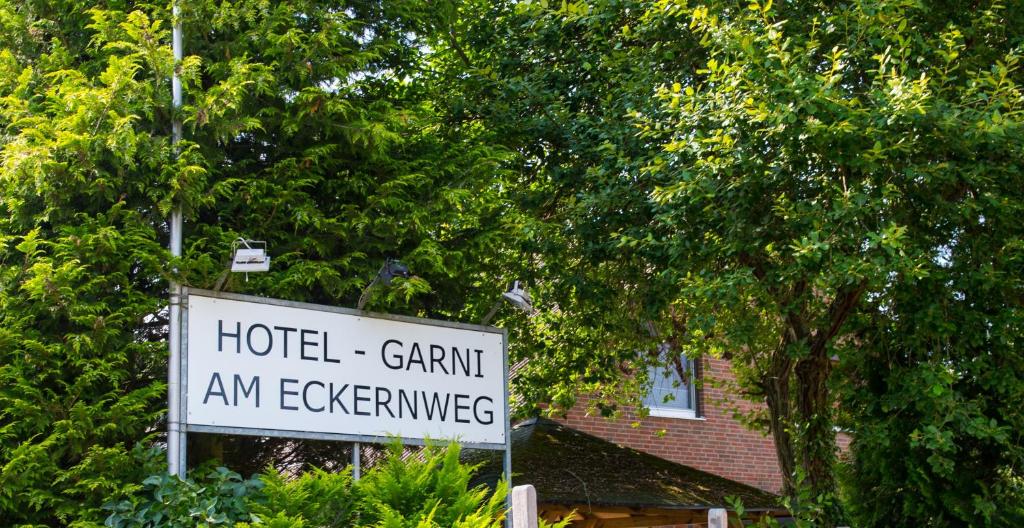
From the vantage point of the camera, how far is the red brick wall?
53.2 feet

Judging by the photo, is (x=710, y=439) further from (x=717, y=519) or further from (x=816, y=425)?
(x=717, y=519)

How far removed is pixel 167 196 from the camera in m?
7.89

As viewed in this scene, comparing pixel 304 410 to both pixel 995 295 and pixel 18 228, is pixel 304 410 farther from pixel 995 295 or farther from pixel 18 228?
pixel 995 295

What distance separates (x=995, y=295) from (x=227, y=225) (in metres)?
6.13

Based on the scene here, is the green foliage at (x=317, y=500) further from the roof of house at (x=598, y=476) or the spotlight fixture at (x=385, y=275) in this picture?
the roof of house at (x=598, y=476)

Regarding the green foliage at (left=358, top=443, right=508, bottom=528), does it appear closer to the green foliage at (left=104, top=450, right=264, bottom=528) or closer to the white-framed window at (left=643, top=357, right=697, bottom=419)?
the green foliage at (left=104, top=450, right=264, bottom=528)

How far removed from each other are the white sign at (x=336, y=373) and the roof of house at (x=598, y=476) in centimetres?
Result: 205

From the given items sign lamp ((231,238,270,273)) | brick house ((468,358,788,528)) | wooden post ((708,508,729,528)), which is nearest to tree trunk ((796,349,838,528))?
brick house ((468,358,788,528))

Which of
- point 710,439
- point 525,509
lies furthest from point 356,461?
point 710,439

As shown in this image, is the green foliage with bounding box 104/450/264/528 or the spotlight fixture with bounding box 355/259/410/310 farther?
the spotlight fixture with bounding box 355/259/410/310

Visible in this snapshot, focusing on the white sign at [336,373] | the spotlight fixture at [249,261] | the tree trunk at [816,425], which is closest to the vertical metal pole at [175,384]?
the white sign at [336,373]

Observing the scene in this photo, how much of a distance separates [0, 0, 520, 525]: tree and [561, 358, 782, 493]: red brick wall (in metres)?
6.57

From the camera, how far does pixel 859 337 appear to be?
10531 mm

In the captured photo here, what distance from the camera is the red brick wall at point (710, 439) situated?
16219 millimetres
